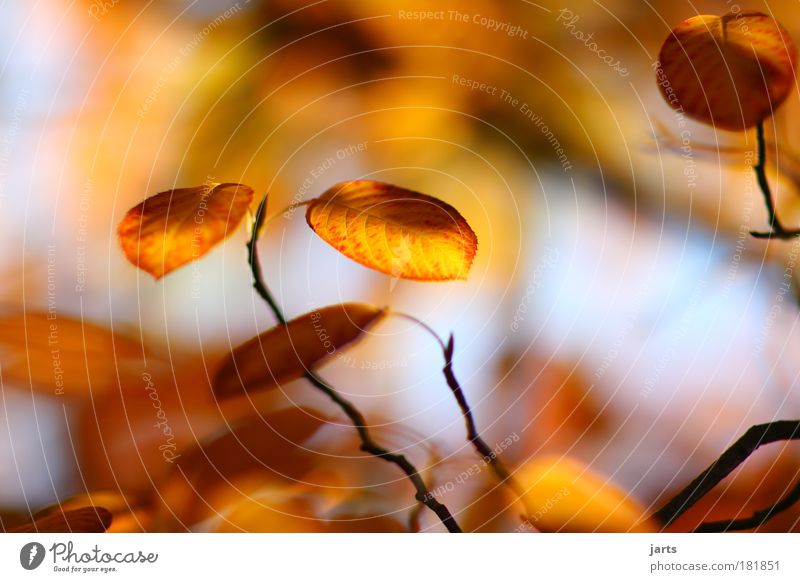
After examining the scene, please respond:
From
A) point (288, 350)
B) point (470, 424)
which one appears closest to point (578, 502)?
point (470, 424)

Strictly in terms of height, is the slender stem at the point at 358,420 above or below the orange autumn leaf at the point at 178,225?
below

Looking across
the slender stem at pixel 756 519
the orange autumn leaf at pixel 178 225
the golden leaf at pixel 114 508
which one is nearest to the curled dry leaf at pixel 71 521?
the golden leaf at pixel 114 508

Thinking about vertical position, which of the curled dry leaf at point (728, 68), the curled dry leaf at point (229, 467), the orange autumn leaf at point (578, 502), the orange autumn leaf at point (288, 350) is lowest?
the orange autumn leaf at point (578, 502)

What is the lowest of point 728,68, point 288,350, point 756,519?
point 756,519

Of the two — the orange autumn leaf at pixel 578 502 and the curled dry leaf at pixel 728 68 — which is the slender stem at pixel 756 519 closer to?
the orange autumn leaf at pixel 578 502

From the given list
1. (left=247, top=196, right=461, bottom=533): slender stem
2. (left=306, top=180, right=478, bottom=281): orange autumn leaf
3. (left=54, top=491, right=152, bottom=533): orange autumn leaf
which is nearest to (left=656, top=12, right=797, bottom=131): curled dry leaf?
(left=306, top=180, right=478, bottom=281): orange autumn leaf

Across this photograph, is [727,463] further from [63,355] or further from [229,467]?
[63,355]
